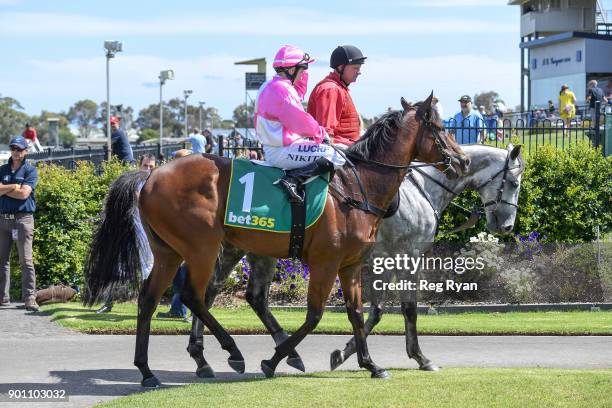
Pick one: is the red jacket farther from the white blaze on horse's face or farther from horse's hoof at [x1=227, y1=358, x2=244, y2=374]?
horse's hoof at [x1=227, y1=358, x2=244, y2=374]

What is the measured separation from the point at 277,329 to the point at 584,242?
7.53m

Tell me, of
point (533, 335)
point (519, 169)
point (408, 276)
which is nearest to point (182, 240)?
point (408, 276)

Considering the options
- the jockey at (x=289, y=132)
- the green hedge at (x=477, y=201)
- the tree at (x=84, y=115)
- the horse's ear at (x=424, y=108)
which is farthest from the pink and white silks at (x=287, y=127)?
the tree at (x=84, y=115)

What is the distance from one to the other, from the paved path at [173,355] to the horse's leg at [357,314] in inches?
32.0

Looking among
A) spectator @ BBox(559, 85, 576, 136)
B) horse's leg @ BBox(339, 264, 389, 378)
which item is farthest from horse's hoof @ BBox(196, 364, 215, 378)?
spectator @ BBox(559, 85, 576, 136)

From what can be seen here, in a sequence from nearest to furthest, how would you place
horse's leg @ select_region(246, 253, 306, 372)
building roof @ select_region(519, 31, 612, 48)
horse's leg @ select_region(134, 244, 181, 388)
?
horse's leg @ select_region(134, 244, 181, 388) → horse's leg @ select_region(246, 253, 306, 372) → building roof @ select_region(519, 31, 612, 48)

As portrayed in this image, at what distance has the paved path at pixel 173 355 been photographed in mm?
8580

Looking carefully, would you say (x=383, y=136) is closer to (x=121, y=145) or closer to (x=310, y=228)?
(x=310, y=228)

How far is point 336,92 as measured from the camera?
393 inches

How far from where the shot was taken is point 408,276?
377 inches

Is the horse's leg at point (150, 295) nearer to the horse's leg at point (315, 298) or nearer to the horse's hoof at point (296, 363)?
the horse's leg at point (315, 298)

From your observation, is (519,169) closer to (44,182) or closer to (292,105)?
(292,105)

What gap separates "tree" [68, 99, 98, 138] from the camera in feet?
401

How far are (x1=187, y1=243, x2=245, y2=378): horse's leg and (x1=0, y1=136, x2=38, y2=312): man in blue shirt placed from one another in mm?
4723
